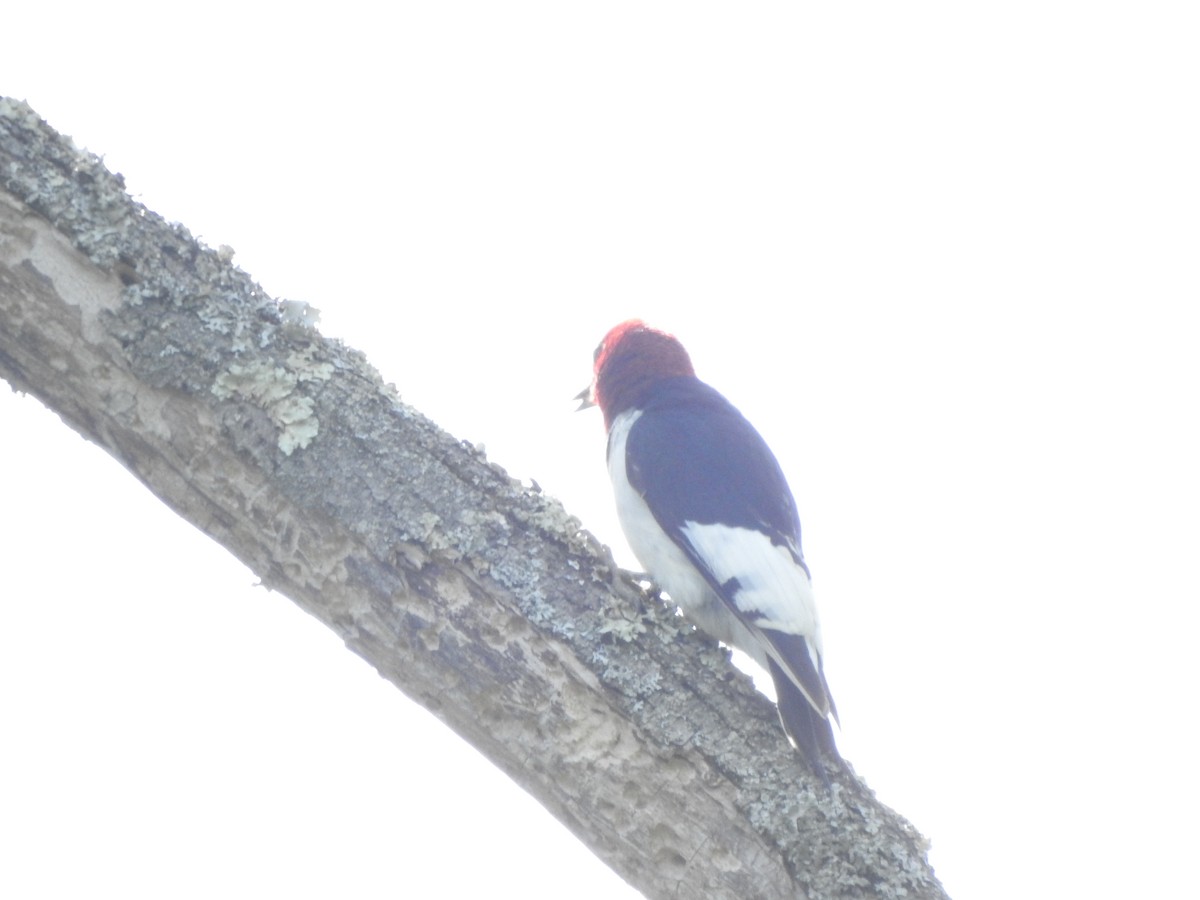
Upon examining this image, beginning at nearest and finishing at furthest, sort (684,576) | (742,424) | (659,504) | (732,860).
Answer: (732,860) < (684,576) < (659,504) < (742,424)

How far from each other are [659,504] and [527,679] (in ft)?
4.30

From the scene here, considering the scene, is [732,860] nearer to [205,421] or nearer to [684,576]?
[684,576]

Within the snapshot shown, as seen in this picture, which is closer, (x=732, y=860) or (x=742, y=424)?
(x=732, y=860)

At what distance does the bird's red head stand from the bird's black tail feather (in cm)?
→ 163

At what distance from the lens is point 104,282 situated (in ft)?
7.70

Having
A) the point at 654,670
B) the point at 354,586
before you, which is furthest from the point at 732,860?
the point at 354,586

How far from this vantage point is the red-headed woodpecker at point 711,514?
10.1 ft

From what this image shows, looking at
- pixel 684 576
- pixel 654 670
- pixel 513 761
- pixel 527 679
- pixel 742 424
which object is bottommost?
pixel 513 761

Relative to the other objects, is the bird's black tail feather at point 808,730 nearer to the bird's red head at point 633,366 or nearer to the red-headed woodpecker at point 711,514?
the red-headed woodpecker at point 711,514

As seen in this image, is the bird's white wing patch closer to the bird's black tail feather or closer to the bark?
the bird's black tail feather

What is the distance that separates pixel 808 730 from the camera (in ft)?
8.29

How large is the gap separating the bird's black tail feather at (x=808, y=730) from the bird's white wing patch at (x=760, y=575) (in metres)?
0.38

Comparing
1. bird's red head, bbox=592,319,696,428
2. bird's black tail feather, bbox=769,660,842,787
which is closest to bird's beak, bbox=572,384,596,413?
bird's red head, bbox=592,319,696,428

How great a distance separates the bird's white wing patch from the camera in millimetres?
3127
